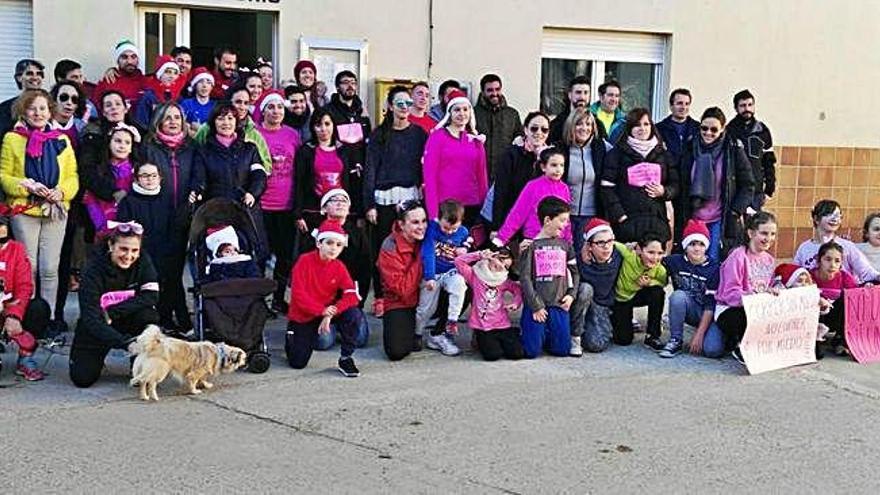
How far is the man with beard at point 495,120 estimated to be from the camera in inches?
357

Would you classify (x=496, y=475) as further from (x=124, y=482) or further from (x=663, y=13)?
(x=663, y=13)

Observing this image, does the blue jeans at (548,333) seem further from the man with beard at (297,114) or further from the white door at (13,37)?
the white door at (13,37)

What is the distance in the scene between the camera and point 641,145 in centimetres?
823

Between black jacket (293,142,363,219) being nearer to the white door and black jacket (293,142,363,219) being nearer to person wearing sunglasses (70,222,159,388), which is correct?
person wearing sunglasses (70,222,159,388)

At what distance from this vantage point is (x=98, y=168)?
7605 mm

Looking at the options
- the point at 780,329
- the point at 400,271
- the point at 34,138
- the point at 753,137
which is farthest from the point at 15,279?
the point at 753,137

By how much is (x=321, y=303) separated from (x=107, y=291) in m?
1.40

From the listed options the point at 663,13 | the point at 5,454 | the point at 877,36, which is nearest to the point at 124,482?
the point at 5,454

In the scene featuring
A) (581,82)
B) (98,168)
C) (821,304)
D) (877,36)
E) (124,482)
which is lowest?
(124,482)

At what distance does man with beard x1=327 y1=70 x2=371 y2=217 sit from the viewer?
8523mm

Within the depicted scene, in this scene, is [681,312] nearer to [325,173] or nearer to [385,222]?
[385,222]

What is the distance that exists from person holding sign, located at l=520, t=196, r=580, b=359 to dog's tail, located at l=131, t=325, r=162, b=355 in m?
2.60

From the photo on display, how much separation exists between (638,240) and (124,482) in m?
4.58

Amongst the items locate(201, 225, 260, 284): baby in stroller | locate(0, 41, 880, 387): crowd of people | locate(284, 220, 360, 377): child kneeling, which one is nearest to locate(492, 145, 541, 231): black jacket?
locate(0, 41, 880, 387): crowd of people
